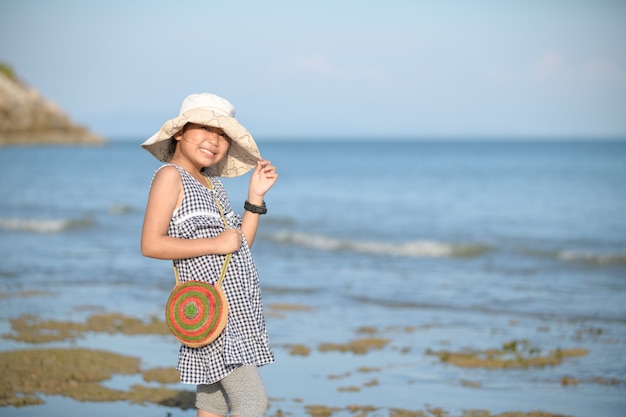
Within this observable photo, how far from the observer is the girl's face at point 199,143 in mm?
4090

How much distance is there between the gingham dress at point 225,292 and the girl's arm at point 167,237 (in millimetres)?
75

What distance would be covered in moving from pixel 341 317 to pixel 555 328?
2.47m

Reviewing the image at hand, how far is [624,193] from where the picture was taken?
108 feet

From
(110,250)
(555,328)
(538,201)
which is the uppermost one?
(538,201)

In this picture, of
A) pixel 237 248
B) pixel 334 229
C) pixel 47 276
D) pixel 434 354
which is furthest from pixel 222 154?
pixel 334 229

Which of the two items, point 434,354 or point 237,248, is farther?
point 434,354

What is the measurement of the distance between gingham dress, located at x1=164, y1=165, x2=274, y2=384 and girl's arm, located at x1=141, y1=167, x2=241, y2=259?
3.0 inches

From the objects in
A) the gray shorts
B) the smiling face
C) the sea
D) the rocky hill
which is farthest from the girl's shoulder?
the rocky hill

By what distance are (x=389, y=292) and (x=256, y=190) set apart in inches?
319

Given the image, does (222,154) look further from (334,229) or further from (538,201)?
(538,201)

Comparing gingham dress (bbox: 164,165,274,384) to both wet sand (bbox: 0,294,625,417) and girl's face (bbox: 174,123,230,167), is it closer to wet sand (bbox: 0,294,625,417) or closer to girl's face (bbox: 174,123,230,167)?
girl's face (bbox: 174,123,230,167)

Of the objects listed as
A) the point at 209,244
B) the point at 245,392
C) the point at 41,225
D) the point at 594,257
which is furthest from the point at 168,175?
the point at 41,225

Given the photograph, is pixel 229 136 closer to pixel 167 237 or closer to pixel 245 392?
pixel 167 237

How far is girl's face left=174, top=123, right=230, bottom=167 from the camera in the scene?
4090 millimetres
